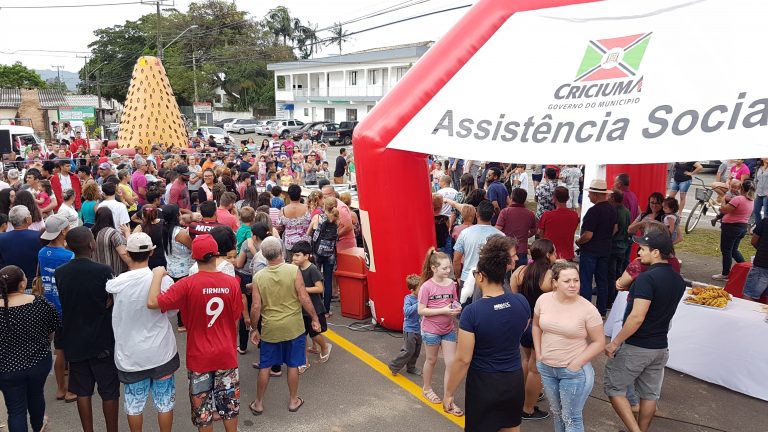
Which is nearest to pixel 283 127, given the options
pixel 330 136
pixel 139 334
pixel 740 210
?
pixel 330 136

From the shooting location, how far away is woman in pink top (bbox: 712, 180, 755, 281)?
8789 mm

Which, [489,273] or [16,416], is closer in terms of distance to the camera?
[489,273]

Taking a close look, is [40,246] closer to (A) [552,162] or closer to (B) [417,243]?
(B) [417,243]

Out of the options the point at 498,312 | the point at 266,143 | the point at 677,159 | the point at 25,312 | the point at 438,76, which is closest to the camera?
the point at 498,312

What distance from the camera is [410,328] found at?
5.65 meters

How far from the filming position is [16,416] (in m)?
4.26

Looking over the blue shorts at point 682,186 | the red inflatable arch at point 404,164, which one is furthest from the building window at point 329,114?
the red inflatable arch at point 404,164

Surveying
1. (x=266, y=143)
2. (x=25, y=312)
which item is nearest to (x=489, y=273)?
(x=25, y=312)

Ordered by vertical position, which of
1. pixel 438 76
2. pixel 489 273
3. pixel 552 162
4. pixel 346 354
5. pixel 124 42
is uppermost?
pixel 124 42

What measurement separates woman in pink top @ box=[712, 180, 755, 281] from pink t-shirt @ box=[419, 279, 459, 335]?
6.05 metres

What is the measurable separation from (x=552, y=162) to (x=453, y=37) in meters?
2.17

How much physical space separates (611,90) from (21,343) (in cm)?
540

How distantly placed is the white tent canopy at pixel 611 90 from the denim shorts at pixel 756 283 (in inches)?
120

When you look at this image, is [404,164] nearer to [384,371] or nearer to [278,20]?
Answer: [384,371]
